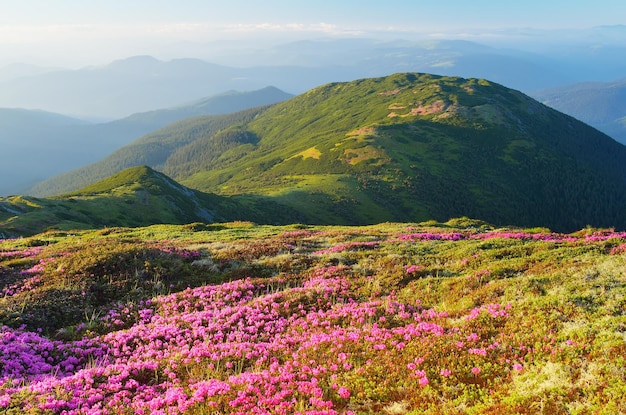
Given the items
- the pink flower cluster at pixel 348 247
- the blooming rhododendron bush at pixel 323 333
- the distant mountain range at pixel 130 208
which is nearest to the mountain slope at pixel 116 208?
the distant mountain range at pixel 130 208

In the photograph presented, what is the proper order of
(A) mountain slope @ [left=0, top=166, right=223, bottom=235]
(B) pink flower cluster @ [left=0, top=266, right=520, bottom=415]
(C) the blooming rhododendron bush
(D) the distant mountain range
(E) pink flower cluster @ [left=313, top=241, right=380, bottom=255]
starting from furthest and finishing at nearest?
1. (D) the distant mountain range
2. (A) mountain slope @ [left=0, top=166, right=223, bottom=235]
3. (E) pink flower cluster @ [left=313, top=241, right=380, bottom=255]
4. (B) pink flower cluster @ [left=0, top=266, right=520, bottom=415]
5. (C) the blooming rhododendron bush

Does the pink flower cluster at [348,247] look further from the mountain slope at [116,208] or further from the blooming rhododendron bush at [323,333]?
the mountain slope at [116,208]

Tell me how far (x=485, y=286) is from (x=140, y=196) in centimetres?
10865

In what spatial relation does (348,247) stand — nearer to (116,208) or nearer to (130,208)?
(116,208)

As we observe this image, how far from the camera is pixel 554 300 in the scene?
1262 centimetres

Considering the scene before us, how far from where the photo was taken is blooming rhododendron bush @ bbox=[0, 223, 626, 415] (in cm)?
938

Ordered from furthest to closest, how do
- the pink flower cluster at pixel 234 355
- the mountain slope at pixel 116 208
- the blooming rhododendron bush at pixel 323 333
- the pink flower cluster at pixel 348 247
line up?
the mountain slope at pixel 116 208
the pink flower cluster at pixel 348 247
the pink flower cluster at pixel 234 355
the blooming rhododendron bush at pixel 323 333

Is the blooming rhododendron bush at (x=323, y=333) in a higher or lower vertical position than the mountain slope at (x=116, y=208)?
higher

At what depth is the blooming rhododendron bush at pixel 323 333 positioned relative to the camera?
30.8 ft

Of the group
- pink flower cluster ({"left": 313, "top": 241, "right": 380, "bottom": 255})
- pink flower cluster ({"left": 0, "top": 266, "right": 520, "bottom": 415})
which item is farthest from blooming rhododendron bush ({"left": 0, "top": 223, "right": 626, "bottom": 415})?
pink flower cluster ({"left": 313, "top": 241, "right": 380, "bottom": 255})

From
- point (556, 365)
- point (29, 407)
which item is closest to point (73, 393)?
point (29, 407)

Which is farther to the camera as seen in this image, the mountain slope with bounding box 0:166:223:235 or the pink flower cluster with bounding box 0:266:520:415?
the mountain slope with bounding box 0:166:223:235

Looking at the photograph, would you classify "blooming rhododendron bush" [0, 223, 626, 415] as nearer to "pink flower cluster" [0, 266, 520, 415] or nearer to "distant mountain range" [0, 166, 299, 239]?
"pink flower cluster" [0, 266, 520, 415]

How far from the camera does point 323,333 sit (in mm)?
13453
